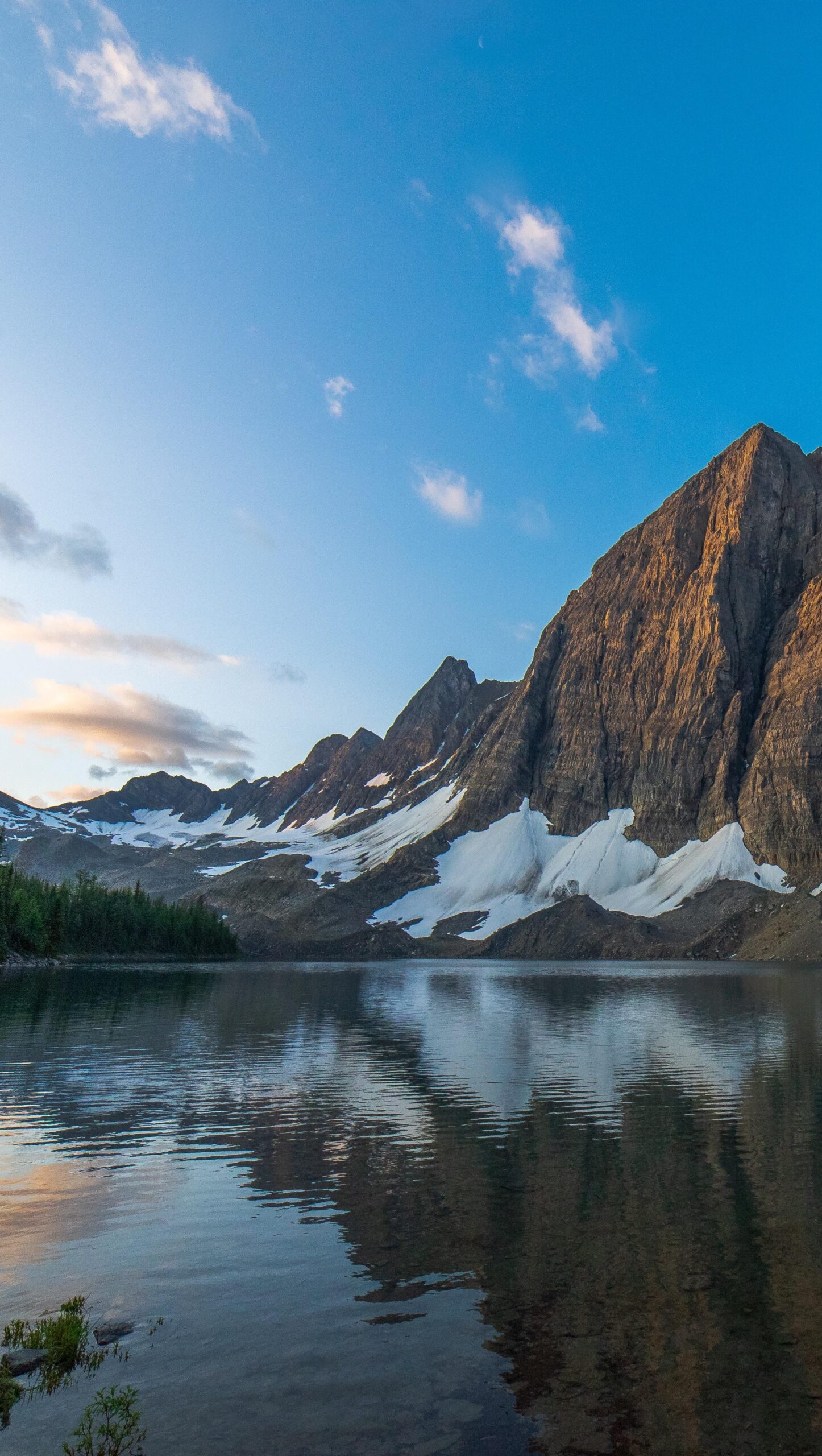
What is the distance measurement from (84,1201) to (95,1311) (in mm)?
5616

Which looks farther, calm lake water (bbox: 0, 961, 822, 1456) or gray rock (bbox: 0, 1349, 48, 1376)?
gray rock (bbox: 0, 1349, 48, 1376)

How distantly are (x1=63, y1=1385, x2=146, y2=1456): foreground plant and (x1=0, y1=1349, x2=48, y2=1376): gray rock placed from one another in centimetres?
94

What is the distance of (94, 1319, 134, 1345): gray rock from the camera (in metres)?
10.8

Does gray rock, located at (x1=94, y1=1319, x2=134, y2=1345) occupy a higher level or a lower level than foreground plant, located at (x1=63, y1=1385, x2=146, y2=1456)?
lower

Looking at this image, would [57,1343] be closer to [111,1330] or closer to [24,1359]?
[24,1359]

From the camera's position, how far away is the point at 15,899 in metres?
122

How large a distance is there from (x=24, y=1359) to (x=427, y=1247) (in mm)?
6771

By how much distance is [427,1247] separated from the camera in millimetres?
14680

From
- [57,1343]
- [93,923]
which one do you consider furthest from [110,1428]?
[93,923]

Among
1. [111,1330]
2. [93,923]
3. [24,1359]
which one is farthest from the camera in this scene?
[93,923]

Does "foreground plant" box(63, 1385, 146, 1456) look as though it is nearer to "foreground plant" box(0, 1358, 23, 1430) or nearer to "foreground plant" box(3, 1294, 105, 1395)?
"foreground plant" box(3, 1294, 105, 1395)

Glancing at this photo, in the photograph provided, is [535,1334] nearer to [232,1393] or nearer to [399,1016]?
[232,1393]

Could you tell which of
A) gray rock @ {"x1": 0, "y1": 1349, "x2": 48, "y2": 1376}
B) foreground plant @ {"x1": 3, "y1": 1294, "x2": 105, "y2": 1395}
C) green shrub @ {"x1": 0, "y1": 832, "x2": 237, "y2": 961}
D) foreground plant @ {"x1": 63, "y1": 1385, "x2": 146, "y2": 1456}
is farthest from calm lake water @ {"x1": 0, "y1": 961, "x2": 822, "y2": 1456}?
green shrub @ {"x1": 0, "y1": 832, "x2": 237, "y2": 961}

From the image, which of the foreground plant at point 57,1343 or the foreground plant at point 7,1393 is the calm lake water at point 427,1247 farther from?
the foreground plant at point 57,1343
